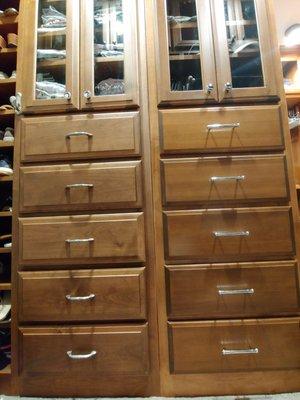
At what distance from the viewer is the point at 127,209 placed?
97 cm

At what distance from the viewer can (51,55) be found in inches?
43.4

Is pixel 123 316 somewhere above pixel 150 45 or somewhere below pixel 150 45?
below

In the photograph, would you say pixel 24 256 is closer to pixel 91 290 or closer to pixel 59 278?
pixel 59 278

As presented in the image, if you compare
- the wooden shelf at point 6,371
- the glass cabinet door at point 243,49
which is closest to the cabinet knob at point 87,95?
the glass cabinet door at point 243,49

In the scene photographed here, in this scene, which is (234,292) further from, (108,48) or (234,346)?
(108,48)

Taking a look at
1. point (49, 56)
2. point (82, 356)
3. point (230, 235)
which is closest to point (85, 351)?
point (82, 356)

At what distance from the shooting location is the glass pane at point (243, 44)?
1.05 meters

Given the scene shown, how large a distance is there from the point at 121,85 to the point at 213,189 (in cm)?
57

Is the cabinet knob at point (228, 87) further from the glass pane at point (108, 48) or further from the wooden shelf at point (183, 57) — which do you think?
the glass pane at point (108, 48)

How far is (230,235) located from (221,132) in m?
0.38

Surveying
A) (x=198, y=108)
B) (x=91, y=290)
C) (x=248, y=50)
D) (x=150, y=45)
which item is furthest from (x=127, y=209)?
(x=248, y=50)

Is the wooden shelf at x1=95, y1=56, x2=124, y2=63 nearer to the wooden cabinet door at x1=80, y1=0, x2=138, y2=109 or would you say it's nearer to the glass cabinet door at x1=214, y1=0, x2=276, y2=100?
the wooden cabinet door at x1=80, y1=0, x2=138, y2=109

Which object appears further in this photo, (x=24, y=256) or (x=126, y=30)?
(x=126, y=30)

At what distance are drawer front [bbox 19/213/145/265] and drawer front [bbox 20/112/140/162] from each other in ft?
0.79
